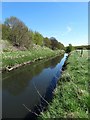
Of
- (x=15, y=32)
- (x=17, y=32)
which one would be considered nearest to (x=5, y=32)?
(x=15, y=32)

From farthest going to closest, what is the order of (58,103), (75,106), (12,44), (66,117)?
1. (12,44)
2. (58,103)
3. (75,106)
4. (66,117)

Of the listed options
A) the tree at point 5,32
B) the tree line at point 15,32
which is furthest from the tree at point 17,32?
the tree at point 5,32

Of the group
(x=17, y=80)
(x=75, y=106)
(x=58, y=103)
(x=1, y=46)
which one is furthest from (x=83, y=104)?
(x=1, y=46)

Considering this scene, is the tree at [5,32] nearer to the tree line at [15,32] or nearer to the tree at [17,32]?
the tree line at [15,32]

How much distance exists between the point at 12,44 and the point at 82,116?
49916mm

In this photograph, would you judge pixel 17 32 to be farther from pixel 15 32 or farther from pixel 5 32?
pixel 5 32

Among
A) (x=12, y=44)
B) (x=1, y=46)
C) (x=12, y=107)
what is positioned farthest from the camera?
(x=12, y=44)

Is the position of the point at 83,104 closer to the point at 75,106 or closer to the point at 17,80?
the point at 75,106

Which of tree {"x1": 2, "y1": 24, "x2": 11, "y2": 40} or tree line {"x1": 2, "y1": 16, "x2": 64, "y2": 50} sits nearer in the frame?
tree line {"x1": 2, "y1": 16, "x2": 64, "y2": 50}

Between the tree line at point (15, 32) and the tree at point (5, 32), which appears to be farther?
the tree at point (5, 32)

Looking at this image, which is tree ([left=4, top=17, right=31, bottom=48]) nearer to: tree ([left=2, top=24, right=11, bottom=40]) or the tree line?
the tree line

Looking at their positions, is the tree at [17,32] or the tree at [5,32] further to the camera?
the tree at [5,32]

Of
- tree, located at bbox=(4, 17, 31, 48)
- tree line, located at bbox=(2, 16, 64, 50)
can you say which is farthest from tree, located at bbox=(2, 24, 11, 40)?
tree, located at bbox=(4, 17, 31, 48)

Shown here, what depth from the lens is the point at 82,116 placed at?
718 centimetres
